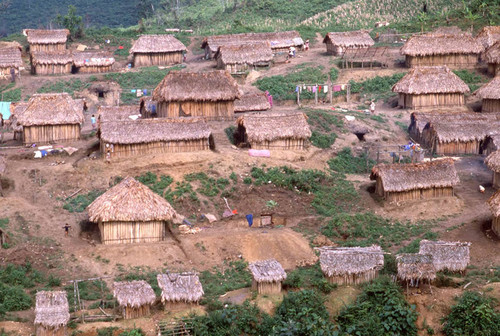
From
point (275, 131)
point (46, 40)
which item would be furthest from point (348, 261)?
point (46, 40)

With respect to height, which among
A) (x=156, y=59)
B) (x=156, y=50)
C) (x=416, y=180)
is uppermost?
(x=156, y=50)

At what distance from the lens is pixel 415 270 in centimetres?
3078

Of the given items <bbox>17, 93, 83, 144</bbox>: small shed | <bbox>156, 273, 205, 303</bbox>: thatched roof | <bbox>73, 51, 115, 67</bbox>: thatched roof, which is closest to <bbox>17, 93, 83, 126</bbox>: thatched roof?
<bbox>17, 93, 83, 144</bbox>: small shed

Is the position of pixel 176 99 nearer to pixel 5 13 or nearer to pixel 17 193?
pixel 17 193

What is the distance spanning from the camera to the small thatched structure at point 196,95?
48219 mm

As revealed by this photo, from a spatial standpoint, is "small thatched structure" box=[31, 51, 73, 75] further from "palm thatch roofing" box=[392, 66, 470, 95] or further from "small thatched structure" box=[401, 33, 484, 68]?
"palm thatch roofing" box=[392, 66, 470, 95]

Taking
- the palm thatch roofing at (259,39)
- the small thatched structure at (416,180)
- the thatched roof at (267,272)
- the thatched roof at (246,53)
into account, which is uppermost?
the palm thatch roofing at (259,39)

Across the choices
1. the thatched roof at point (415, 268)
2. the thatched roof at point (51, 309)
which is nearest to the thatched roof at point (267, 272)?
the thatched roof at point (415, 268)

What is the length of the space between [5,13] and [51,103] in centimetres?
5614

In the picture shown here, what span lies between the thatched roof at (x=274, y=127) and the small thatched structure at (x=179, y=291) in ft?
50.0

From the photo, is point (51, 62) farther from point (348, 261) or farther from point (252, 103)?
point (348, 261)

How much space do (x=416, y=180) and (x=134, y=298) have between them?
16823mm

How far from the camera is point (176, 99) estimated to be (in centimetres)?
4809

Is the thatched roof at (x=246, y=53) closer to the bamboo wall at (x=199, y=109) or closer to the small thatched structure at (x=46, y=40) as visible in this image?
the bamboo wall at (x=199, y=109)
